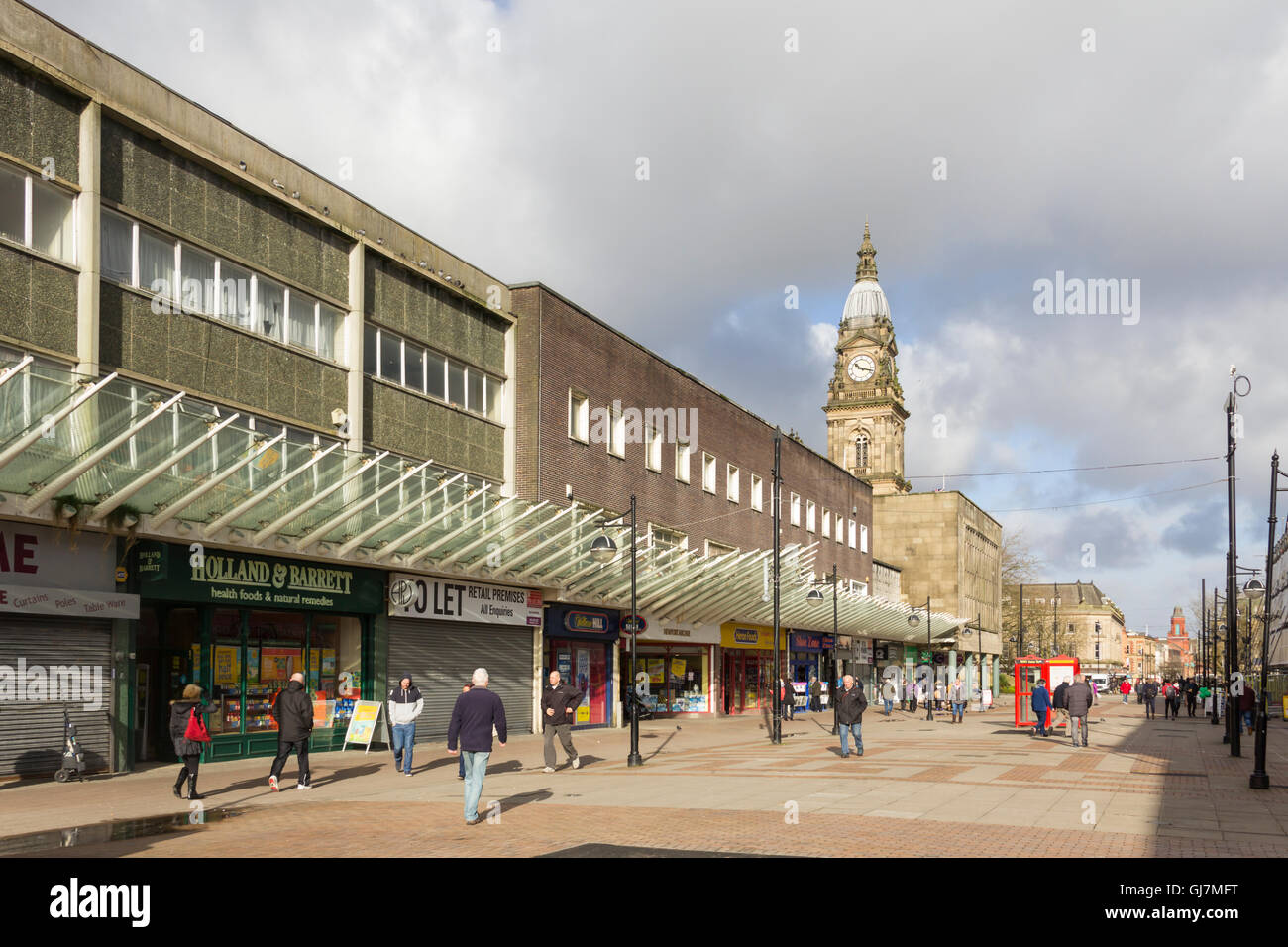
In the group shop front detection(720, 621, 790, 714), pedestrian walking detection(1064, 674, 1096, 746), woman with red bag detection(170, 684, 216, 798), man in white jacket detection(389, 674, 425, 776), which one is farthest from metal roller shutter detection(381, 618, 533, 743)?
shop front detection(720, 621, 790, 714)

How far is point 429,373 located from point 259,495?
918 cm

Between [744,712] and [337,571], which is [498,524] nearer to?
[337,571]

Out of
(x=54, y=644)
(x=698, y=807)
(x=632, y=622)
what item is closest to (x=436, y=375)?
(x=632, y=622)

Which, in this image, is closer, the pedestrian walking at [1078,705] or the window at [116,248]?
the window at [116,248]

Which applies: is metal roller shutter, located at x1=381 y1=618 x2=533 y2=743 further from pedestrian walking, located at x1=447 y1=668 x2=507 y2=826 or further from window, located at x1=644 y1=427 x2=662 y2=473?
pedestrian walking, located at x1=447 y1=668 x2=507 y2=826

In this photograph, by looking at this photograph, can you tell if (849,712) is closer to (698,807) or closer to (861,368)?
(698,807)

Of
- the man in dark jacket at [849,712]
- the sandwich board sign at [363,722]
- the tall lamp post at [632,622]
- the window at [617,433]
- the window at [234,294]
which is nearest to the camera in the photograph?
the window at [234,294]

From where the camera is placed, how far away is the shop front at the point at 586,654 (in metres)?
33.3

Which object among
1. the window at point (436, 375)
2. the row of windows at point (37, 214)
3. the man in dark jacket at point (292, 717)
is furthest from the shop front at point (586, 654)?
the row of windows at point (37, 214)

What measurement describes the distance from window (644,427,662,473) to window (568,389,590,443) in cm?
472

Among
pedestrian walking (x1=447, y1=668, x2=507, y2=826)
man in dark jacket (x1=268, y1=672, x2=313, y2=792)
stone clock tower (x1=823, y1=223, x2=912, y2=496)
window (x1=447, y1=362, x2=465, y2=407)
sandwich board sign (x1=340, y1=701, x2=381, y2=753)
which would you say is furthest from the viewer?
stone clock tower (x1=823, y1=223, x2=912, y2=496)

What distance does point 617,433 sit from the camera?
37.2 m

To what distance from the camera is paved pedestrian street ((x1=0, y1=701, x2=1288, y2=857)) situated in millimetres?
11953

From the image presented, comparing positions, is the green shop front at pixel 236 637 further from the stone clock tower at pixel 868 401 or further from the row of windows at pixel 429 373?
the stone clock tower at pixel 868 401
